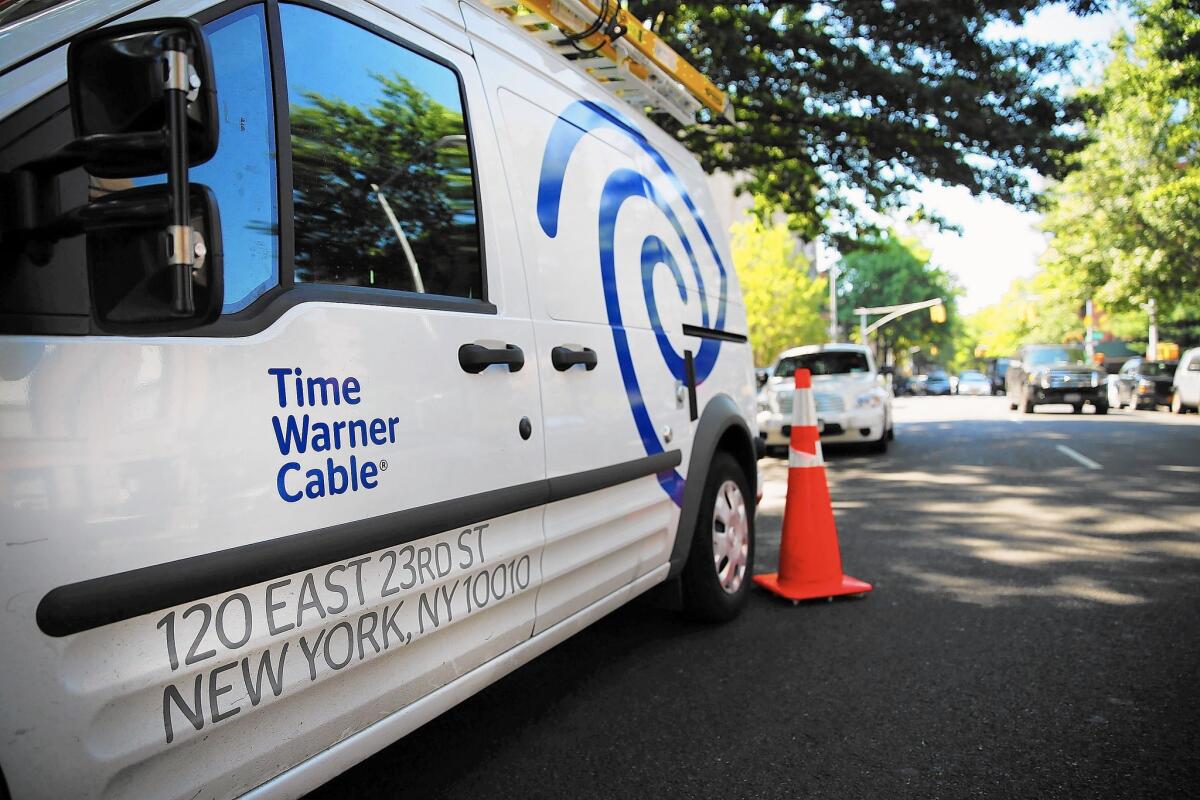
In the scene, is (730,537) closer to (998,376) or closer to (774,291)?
(774,291)

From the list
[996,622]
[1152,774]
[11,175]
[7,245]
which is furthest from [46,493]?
[996,622]

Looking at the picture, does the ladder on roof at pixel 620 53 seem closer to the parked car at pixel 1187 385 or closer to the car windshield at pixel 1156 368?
the parked car at pixel 1187 385

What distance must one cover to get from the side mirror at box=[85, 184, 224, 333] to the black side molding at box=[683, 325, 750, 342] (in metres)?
2.68

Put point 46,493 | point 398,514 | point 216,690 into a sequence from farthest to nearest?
point 398,514, point 216,690, point 46,493

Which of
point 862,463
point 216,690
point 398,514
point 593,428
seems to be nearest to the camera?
point 216,690

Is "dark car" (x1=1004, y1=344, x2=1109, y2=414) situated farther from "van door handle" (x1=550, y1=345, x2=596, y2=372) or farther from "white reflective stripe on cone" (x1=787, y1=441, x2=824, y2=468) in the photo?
"van door handle" (x1=550, y1=345, x2=596, y2=372)

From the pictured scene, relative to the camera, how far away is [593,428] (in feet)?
10.5

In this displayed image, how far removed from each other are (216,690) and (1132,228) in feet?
Answer: 103

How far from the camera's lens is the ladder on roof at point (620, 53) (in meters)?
3.43

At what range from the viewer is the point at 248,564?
1.88 metres

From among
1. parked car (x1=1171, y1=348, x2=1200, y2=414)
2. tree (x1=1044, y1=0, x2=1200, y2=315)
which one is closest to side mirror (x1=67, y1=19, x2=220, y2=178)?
parked car (x1=1171, y1=348, x2=1200, y2=414)

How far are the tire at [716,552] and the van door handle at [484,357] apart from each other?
170 cm

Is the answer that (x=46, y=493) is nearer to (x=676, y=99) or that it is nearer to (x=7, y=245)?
(x=7, y=245)

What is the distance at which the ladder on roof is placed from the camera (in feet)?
11.3
